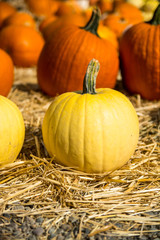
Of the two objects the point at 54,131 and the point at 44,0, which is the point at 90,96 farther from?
the point at 44,0

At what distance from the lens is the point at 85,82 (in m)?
1.99

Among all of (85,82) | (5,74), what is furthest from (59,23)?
(85,82)

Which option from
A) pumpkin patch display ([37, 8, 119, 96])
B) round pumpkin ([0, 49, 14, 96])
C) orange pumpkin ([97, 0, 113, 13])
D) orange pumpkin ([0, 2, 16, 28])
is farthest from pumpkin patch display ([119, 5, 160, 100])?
orange pumpkin ([97, 0, 113, 13])

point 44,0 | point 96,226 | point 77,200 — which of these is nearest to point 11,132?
point 77,200

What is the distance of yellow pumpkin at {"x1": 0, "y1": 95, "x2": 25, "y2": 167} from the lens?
1.93 metres

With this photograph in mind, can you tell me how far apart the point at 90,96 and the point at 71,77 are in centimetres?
121

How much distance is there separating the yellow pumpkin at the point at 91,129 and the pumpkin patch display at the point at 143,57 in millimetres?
1331

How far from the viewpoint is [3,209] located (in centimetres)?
168

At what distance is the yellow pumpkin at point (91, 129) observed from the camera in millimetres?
1879

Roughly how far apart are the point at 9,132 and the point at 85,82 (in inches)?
22.5

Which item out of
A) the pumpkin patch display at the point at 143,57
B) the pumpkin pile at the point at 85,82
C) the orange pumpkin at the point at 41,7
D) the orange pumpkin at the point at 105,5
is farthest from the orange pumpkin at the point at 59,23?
the pumpkin patch display at the point at 143,57

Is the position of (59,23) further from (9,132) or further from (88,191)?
(88,191)

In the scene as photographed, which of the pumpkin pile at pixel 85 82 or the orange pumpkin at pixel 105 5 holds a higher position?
the orange pumpkin at pixel 105 5

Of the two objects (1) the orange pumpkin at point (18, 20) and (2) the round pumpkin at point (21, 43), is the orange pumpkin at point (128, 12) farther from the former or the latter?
(2) the round pumpkin at point (21, 43)
